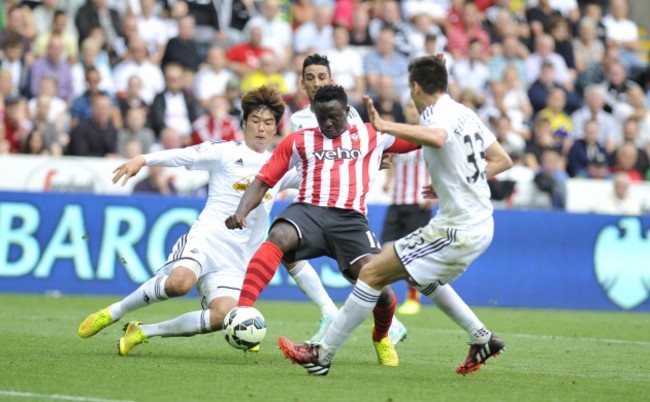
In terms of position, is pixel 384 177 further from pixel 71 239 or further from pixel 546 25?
pixel 546 25

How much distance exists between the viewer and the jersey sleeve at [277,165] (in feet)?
29.8

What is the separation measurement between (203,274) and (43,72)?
32.1 feet

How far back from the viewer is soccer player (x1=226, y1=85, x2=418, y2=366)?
29.7 feet

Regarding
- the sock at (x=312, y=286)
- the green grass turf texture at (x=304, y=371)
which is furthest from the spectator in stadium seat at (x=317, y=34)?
the sock at (x=312, y=286)

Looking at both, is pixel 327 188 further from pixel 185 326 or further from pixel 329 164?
pixel 185 326

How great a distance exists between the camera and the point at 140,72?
64.4 ft

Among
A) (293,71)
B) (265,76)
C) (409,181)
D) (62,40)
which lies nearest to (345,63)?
(293,71)

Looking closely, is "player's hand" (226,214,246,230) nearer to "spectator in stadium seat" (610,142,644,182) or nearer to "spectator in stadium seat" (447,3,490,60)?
"spectator in stadium seat" (610,142,644,182)

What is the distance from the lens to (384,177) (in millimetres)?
18000

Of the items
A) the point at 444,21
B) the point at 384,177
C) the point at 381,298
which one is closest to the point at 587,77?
the point at 444,21

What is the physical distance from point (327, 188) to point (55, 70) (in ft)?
34.5

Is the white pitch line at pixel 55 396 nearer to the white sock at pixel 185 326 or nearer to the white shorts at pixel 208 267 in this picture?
the white sock at pixel 185 326

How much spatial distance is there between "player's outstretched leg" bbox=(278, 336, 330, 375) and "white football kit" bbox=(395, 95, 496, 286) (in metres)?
0.86

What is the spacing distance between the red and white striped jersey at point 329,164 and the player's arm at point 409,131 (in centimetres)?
145
